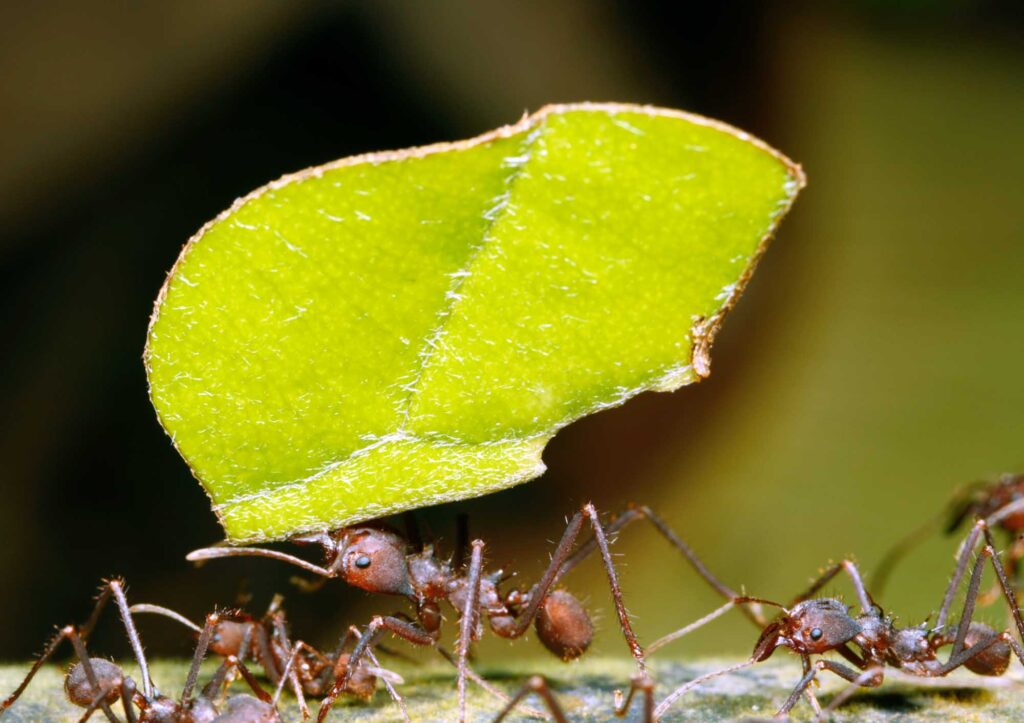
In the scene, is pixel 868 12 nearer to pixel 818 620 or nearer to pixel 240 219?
pixel 818 620

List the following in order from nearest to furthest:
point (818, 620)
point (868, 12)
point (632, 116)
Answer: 1. point (632, 116)
2. point (818, 620)
3. point (868, 12)

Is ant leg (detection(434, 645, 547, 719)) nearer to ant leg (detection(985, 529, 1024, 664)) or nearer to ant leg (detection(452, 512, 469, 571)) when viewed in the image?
ant leg (detection(452, 512, 469, 571))

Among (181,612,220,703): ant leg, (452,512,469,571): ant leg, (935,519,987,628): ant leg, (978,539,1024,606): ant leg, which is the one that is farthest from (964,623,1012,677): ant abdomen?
(181,612,220,703): ant leg

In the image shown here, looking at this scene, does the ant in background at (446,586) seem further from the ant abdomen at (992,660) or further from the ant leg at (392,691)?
the ant abdomen at (992,660)

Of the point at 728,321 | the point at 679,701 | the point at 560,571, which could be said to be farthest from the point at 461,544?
the point at 728,321

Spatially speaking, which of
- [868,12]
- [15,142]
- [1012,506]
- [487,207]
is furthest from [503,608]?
[868,12]

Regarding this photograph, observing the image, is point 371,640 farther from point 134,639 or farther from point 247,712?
point 134,639
